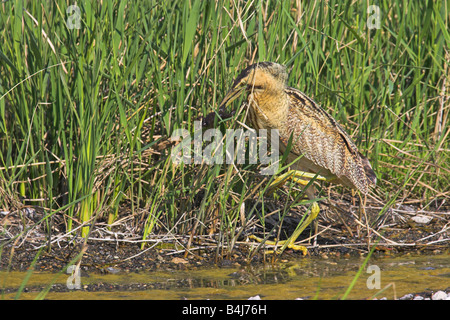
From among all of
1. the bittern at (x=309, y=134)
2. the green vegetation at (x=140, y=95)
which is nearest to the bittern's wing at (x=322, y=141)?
the bittern at (x=309, y=134)

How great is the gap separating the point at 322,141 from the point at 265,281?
4.22 feet

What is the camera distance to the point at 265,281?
4.07m

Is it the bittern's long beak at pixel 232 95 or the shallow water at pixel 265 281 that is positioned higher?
the bittern's long beak at pixel 232 95

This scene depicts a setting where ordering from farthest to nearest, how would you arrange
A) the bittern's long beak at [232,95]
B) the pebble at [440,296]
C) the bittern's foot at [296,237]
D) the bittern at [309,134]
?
the bittern at [309,134]
the bittern's foot at [296,237]
the bittern's long beak at [232,95]
the pebble at [440,296]

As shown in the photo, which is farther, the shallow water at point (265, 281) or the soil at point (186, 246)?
the soil at point (186, 246)

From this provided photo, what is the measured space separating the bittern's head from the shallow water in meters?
1.11

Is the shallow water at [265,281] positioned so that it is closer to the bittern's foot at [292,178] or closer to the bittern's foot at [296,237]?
the bittern's foot at [296,237]

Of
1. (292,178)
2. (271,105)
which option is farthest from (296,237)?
(271,105)

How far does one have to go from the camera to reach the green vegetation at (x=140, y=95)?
4.27 meters

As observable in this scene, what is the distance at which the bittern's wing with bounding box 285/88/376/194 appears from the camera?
4.82 meters

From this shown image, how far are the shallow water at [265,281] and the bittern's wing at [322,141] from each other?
694mm

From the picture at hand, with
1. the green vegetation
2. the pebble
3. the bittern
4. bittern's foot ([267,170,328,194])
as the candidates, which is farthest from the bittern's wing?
the pebble

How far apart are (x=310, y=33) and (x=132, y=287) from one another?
234 centimetres

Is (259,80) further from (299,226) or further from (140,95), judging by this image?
(299,226)
